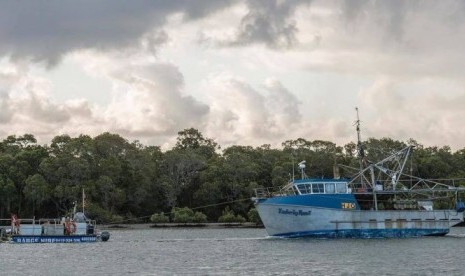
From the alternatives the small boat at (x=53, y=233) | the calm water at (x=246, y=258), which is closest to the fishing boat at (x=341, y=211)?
the calm water at (x=246, y=258)

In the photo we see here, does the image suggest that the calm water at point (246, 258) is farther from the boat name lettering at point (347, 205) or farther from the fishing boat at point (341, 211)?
the boat name lettering at point (347, 205)

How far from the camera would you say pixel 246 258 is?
73375 mm

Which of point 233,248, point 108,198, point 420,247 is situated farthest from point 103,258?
point 108,198

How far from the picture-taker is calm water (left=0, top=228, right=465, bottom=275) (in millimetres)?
61875

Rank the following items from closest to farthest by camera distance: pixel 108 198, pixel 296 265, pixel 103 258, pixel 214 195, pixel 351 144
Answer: pixel 296 265, pixel 103 258, pixel 108 198, pixel 214 195, pixel 351 144

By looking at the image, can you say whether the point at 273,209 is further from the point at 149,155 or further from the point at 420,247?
the point at 149,155

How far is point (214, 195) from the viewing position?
545 ft

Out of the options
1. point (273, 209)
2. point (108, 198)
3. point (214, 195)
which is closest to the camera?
point (273, 209)

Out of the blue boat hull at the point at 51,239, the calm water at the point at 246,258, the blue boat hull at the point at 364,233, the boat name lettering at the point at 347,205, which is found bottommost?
the calm water at the point at 246,258

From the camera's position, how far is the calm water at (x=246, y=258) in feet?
203

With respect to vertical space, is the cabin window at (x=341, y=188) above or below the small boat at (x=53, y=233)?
above

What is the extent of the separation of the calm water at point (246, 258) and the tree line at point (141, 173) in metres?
55.0

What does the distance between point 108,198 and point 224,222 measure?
25.9m

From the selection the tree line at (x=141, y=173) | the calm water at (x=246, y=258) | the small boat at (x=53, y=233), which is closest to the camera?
the calm water at (x=246, y=258)
